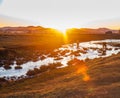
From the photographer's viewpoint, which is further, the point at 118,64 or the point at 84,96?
the point at 118,64

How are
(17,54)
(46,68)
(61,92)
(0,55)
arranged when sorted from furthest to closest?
(17,54)
(0,55)
(46,68)
(61,92)

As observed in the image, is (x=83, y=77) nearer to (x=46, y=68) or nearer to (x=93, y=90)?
(x=93, y=90)

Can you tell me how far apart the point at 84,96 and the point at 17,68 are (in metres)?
21.9

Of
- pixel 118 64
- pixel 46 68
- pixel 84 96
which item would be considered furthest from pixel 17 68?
pixel 84 96

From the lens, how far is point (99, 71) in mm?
20297

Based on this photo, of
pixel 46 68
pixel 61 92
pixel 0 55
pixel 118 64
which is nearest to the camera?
pixel 61 92

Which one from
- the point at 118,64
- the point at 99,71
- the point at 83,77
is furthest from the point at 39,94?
the point at 118,64

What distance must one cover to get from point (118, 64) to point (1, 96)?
10565mm

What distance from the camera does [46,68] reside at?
33.1 metres

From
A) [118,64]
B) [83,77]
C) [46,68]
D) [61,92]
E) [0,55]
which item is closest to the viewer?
[61,92]

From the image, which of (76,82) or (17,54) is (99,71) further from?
(17,54)

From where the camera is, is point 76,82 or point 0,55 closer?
point 76,82

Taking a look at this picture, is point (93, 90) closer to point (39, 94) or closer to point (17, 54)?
point (39, 94)

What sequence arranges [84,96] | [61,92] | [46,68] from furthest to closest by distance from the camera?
[46,68], [61,92], [84,96]
